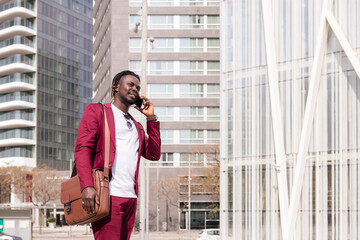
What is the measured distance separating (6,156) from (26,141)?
332 centimetres

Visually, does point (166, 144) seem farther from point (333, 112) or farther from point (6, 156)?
point (333, 112)

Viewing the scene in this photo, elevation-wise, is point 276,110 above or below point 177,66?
below

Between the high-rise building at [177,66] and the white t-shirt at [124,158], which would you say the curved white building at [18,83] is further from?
the white t-shirt at [124,158]

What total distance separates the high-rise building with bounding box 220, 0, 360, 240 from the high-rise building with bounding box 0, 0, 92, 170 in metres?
75.0

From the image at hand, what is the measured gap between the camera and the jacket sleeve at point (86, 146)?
11.9 feet

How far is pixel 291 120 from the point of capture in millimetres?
15039

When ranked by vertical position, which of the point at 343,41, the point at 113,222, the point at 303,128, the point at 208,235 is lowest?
the point at 208,235

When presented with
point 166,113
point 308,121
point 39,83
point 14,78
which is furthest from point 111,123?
point 39,83

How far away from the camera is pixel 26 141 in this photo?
313 feet

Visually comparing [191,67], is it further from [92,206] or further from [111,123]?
[92,206]

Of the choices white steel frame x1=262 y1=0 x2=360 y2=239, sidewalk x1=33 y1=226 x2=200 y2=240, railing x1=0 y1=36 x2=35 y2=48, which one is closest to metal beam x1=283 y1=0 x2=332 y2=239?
white steel frame x1=262 y1=0 x2=360 y2=239

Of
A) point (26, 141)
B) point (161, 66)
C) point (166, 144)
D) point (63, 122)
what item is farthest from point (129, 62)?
point (63, 122)

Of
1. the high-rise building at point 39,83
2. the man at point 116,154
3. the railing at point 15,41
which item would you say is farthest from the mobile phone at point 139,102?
the railing at point 15,41

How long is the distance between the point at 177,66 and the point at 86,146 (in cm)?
6726
